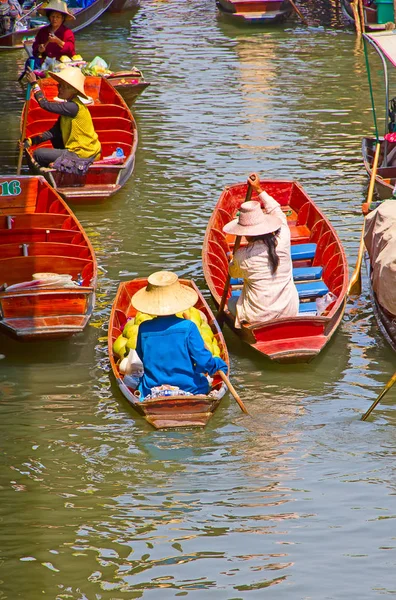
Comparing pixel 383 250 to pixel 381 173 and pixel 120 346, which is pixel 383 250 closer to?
pixel 120 346

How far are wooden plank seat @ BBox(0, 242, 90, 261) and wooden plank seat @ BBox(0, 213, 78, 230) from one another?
538mm

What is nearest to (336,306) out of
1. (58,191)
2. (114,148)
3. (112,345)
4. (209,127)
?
(112,345)

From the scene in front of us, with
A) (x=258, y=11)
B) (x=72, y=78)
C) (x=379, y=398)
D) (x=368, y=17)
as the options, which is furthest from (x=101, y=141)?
Answer: (x=368, y=17)

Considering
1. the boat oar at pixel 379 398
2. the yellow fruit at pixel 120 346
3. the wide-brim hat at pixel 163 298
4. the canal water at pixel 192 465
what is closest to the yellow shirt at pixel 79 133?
the canal water at pixel 192 465

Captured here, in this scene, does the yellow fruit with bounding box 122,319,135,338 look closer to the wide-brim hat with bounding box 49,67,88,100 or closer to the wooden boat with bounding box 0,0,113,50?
the wide-brim hat with bounding box 49,67,88,100

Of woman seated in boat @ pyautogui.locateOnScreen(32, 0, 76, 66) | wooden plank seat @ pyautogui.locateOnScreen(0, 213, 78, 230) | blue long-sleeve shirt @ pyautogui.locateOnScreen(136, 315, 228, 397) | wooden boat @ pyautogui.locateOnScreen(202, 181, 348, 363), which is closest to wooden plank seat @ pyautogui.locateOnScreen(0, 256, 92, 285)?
wooden plank seat @ pyautogui.locateOnScreen(0, 213, 78, 230)

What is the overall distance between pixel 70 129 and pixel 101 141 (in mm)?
1382

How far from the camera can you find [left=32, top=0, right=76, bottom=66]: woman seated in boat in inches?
606

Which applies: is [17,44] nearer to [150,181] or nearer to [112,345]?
[150,181]

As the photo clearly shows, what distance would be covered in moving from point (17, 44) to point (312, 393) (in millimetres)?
14215

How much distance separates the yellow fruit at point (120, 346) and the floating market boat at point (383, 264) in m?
2.25

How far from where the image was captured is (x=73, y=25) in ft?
72.4

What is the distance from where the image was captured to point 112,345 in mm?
8312

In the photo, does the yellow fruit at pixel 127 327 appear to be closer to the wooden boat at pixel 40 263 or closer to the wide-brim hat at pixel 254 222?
the wooden boat at pixel 40 263
